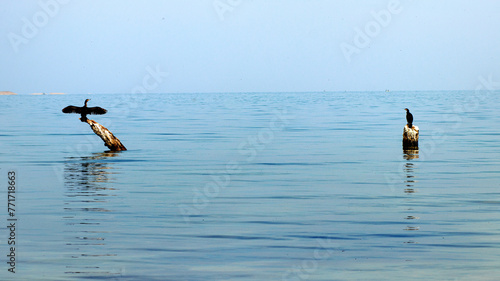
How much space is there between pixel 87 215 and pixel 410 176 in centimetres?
1152

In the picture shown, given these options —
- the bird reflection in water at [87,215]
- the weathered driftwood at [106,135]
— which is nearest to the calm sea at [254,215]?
the bird reflection in water at [87,215]

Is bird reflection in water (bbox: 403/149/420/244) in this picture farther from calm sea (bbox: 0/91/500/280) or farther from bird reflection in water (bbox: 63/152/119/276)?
bird reflection in water (bbox: 63/152/119/276)

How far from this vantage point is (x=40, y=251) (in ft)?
42.2

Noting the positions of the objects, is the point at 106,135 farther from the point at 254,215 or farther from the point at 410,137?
the point at 254,215

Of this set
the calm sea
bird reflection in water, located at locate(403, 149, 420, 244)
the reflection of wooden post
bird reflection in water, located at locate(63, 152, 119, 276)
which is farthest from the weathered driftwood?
the reflection of wooden post

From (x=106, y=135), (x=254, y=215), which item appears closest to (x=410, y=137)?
(x=106, y=135)

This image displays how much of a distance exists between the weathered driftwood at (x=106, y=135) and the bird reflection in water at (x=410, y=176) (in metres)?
12.6

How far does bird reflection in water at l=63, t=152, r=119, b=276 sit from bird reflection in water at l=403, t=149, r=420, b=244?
5543mm

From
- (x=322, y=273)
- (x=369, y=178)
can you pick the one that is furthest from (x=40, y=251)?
(x=369, y=178)

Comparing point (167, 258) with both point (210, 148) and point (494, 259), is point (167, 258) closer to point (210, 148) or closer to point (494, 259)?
point (494, 259)

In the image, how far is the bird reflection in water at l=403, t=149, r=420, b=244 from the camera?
15.9 metres

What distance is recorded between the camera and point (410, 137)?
33.4 meters

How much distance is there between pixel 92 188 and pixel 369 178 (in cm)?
854

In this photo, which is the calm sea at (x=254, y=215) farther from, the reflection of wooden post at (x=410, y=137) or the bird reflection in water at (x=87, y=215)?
the reflection of wooden post at (x=410, y=137)
